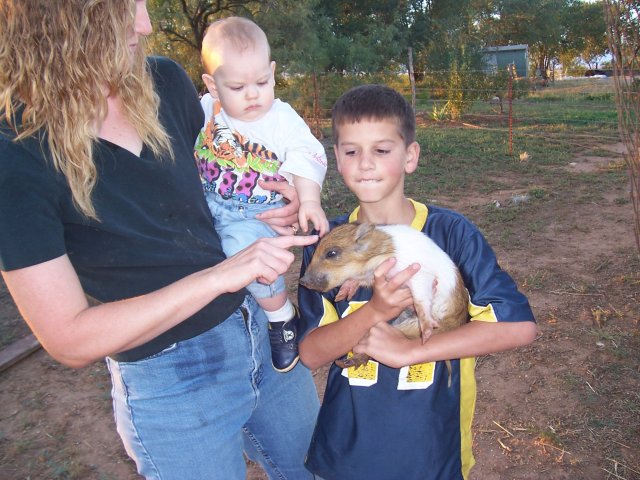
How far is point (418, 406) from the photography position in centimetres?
210

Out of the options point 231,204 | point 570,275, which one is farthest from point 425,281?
point 570,275

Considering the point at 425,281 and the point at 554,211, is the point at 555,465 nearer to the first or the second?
the point at 425,281

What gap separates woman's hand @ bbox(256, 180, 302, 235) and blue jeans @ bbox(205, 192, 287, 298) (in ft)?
0.21

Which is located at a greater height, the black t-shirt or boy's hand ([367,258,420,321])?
the black t-shirt

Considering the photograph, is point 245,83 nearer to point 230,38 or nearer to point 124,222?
point 230,38

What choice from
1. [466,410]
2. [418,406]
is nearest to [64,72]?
[418,406]

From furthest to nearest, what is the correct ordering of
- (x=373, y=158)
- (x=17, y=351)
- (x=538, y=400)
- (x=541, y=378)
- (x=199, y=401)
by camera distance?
(x=17, y=351) → (x=541, y=378) → (x=538, y=400) → (x=373, y=158) → (x=199, y=401)

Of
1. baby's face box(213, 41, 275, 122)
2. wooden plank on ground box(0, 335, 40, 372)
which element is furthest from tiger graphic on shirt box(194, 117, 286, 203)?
wooden plank on ground box(0, 335, 40, 372)

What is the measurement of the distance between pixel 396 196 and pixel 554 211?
6.53 meters

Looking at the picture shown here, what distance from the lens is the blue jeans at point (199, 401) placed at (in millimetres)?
1796

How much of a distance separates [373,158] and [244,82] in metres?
0.74

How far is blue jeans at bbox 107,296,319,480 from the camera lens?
1.80m

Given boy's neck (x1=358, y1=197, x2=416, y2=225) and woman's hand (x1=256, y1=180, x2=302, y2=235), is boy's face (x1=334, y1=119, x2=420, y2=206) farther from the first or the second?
woman's hand (x1=256, y1=180, x2=302, y2=235)

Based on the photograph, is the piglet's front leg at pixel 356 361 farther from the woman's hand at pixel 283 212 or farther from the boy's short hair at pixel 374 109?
the boy's short hair at pixel 374 109
